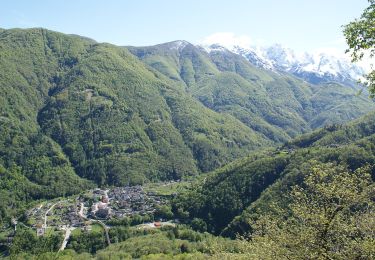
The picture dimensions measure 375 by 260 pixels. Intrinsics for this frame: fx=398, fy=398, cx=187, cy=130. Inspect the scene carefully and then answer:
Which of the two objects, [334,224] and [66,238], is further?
[66,238]

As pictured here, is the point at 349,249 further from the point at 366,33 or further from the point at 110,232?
the point at 110,232

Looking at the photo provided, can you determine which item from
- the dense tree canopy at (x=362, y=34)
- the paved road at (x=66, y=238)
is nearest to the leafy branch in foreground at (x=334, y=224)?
the dense tree canopy at (x=362, y=34)

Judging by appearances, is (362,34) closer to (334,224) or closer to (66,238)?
(334,224)

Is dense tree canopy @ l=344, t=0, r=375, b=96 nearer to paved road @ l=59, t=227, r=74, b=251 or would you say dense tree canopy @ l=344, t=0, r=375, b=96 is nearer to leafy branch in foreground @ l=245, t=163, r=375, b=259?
leafy branch in foreground @ l=245, t=163, r=375, b=259

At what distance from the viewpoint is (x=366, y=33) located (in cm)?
2519

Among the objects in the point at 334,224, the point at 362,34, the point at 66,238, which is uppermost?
the point at 362,34

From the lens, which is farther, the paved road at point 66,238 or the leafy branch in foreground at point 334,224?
the paved road at point 66,238

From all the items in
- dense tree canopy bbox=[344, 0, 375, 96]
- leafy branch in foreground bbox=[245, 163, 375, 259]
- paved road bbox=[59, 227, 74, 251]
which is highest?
dense tree canopy bbox=[344, 0, 375, 96]

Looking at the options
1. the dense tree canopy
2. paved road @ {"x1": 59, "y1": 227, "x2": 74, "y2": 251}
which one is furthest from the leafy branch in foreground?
paved road @ {"x1": 59, "y1": 227, "x2": 74, "y2": 251}

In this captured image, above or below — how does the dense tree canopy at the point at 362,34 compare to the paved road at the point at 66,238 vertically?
above

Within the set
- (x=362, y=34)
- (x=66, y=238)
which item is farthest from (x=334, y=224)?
(x=66, y=238)

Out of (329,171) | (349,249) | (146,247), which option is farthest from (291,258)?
(146,247)

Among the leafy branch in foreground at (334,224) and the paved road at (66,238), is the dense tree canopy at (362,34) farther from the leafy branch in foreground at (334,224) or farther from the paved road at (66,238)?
the paved road at (66,238)

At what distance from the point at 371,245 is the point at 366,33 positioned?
565 inches
